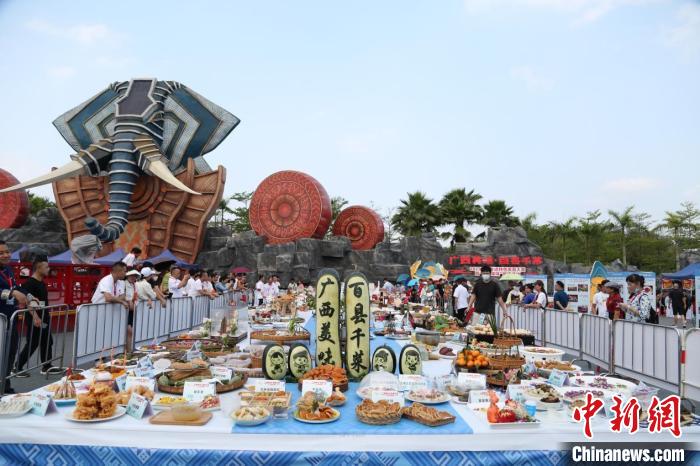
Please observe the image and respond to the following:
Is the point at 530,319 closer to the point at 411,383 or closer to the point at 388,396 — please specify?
the point at 411,383

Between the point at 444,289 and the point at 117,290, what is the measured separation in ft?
41.4

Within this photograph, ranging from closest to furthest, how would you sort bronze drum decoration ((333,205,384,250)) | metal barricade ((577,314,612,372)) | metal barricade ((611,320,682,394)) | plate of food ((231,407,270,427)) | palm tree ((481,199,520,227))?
plate of food ((231,407,270,427)) → metal barricade ((611,320,682,394)) → metal barricade ((577,314,612,372)) → bronze drum decoration ((333,205,384,250)) → palm tree ((481,199,520,227))

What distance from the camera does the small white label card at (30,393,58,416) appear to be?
288cm

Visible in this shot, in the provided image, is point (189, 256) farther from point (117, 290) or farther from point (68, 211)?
point (117, 290)

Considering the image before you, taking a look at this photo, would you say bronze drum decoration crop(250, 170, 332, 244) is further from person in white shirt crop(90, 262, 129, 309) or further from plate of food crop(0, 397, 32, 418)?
plate of food crop(0, 397, 32, 418)

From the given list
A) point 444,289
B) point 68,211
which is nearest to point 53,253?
point 68,211

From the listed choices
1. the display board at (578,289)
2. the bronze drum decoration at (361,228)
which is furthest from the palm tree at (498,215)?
the display board at (578,289)

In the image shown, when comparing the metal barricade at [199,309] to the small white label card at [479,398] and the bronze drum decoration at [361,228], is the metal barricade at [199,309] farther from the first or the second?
the bronze drum decoration at [361,228]

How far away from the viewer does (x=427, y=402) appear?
10.4 feet

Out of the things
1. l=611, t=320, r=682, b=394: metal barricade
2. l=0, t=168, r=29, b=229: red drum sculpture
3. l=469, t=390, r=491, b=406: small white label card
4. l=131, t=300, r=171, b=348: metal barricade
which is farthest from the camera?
l=0, t=168, r=29, b=229: red drum sculpture

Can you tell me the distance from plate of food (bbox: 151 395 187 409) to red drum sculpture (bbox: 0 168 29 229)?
26.5 metres

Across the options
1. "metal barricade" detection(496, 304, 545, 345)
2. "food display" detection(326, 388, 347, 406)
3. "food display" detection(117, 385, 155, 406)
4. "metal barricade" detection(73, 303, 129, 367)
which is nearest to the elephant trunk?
"metal barricade" detection(73, 303, 129, 367)

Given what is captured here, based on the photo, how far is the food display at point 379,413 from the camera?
2.78m

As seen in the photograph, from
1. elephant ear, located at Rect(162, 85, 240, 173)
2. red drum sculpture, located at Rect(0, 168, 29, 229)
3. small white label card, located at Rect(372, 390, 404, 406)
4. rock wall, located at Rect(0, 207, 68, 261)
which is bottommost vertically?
small white label card, located at Rect(372, 390, 404, 406)
